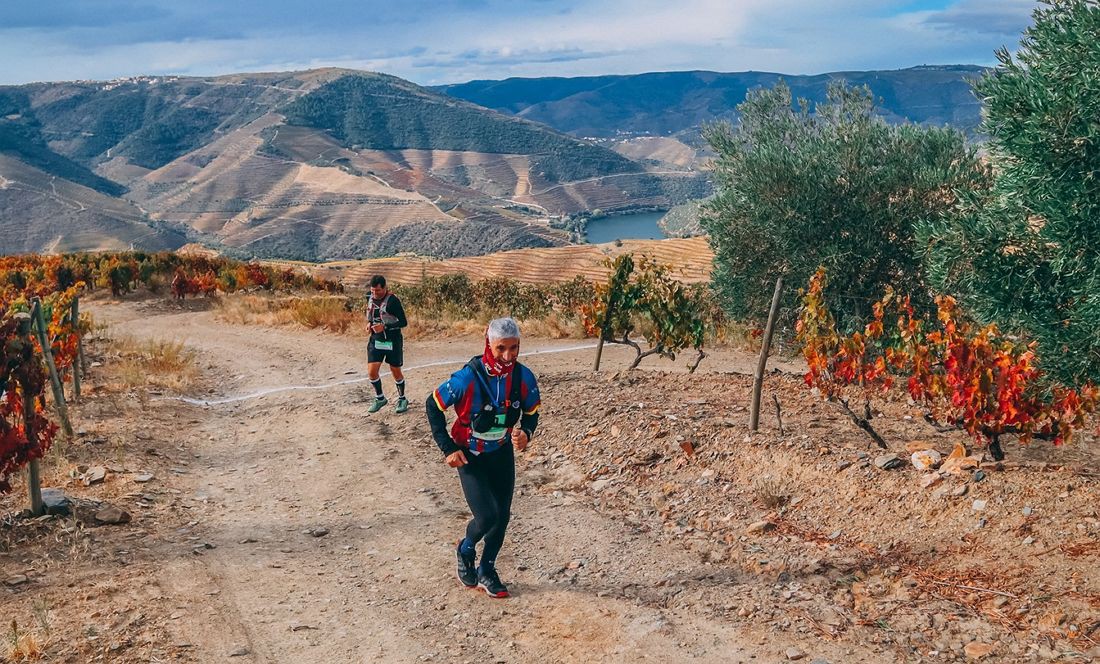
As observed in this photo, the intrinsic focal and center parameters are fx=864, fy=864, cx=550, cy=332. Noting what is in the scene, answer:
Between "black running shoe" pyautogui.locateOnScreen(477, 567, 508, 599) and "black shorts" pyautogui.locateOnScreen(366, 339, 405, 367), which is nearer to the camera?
"black running shoe" pyautogui.locateOnScreen(477, 567, 508, 599)

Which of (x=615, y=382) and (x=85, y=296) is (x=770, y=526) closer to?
(x=615, y=382)

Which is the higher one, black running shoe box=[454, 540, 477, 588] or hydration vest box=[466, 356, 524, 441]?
hydration vest box=[466, 356, 524, 441]

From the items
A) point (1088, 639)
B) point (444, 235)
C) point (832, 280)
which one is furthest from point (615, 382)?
point (444, 235)

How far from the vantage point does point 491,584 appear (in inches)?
249

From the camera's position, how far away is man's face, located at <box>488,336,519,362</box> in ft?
19.1

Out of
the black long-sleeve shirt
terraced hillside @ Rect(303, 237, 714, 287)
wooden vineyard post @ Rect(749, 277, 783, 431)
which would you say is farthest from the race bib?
terraced hillside @ Rect(303, 237, 714, 287)

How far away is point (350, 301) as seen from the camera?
77.1ft

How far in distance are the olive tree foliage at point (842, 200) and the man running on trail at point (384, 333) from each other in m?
6.57

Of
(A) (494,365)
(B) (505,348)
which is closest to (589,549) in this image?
(A) (494,365)

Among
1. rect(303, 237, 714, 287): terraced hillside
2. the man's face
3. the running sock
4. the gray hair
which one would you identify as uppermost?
the gray hair

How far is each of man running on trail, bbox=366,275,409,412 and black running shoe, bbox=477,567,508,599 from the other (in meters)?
5.54

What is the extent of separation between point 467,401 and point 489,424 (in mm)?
226

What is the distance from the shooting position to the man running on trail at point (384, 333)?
11.5m

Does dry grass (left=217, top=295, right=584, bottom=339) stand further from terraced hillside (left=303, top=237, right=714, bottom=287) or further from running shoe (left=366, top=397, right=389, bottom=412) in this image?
terraced hillside (left=303, top=237, right=714, bottom=287)
